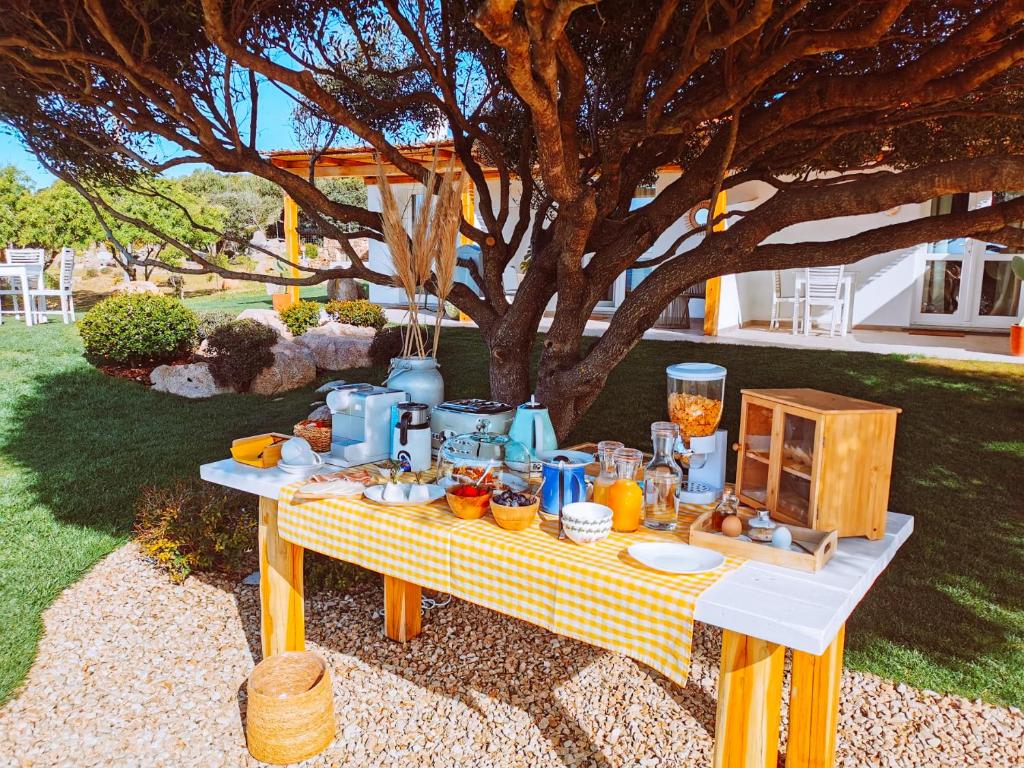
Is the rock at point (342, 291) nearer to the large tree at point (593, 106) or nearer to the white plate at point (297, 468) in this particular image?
the large tree at point (593, 106)

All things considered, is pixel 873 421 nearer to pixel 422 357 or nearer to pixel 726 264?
pixel 726 264

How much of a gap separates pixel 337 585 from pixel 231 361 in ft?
17.1

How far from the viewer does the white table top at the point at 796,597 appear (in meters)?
1.61

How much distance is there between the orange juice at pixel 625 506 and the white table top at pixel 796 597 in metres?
0.35

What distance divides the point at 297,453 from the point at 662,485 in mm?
1370

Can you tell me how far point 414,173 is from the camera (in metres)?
3.54

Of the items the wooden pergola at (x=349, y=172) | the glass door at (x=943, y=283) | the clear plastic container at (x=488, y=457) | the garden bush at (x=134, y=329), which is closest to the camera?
the clear plastic container at (x=488, y=457)

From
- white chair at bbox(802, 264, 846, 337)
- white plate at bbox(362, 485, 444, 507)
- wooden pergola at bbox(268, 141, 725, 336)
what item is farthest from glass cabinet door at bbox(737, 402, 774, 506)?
white chair at bbox(802, 264, 846, 337)

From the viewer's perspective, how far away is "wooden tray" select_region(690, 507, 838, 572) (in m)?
1.90

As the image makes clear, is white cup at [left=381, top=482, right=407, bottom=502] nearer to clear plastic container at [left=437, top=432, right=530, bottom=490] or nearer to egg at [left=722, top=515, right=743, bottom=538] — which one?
clear plastic container at [left=437, top=432, right=530, bottom=490]

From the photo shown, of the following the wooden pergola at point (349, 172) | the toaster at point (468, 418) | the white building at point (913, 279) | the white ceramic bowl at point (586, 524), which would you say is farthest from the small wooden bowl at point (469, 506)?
the white building at point (913, 279)

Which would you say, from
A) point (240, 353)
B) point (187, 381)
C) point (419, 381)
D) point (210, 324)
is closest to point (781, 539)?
point (419, 381)

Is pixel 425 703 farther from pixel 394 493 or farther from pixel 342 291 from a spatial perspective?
pixel 342 291

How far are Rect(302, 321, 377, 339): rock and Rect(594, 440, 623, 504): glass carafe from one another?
817 centimetres
